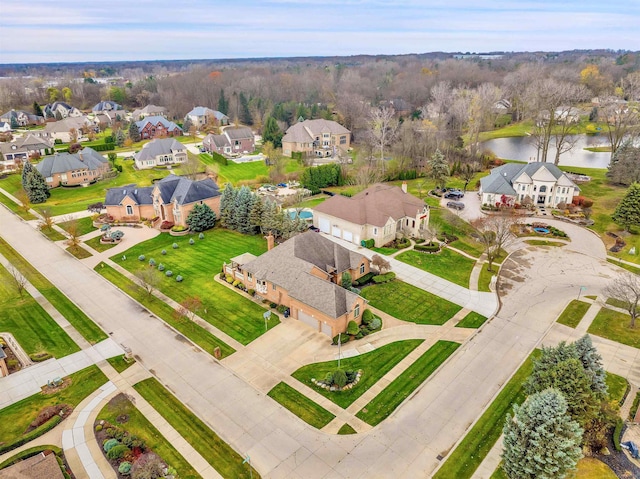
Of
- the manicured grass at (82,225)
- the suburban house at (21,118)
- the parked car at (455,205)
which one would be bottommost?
the parked car at (455,205)

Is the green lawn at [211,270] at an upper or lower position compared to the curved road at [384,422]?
upper

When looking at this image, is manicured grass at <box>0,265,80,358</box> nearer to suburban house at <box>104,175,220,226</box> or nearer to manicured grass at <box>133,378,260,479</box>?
manicured grass at <box>133,378,260,479</box>

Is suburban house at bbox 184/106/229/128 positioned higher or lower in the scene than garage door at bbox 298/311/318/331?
higher

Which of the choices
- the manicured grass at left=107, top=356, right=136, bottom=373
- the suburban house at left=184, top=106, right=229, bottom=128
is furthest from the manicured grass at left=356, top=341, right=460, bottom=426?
the suburban house at left=184, top=106, right=229, bottom=128

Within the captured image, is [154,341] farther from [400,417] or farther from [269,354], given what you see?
[400,417]

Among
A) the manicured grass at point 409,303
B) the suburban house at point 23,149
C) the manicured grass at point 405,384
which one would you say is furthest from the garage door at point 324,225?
the suburban house at point 23,149

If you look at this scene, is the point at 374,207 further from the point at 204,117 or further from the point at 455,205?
the point at 204,117

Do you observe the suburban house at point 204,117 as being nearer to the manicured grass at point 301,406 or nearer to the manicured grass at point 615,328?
the manicured grass at point 301,406

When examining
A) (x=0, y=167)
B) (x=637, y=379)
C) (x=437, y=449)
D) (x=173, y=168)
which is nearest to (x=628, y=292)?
(x=637, y=379)
